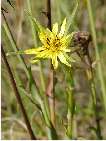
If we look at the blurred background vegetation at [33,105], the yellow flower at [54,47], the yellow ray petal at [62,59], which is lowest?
the blurred background vegetation at [33,105]

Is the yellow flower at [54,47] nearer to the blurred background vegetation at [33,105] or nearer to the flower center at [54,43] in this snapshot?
the flower center at [54,43]

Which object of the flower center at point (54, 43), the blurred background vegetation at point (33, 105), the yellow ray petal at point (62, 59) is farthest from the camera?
the blurred background vegetation at point (33, 105)

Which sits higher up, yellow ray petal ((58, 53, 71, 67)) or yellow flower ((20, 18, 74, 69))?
yellow flower ((20, 18, 74, 69))

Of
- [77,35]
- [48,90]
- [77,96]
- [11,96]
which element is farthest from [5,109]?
[77,35]

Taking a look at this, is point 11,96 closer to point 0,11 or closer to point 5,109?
point 5,109

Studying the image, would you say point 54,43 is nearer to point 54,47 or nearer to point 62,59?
point 54,47

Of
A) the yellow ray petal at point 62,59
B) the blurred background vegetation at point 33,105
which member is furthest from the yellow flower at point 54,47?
the blurred background vegetation at point 33,105

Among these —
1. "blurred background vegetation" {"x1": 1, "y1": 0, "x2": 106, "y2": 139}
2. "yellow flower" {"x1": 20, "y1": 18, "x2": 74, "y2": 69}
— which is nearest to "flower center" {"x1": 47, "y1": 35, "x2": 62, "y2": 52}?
"yellow flower" {"x1": 20, "y1": 18, "x2": 74, "y2": 69}

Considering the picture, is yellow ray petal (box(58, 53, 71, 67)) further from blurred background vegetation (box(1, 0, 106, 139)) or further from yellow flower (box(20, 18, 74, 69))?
blurred background vegetation (box(1, 0, 106, 139))
